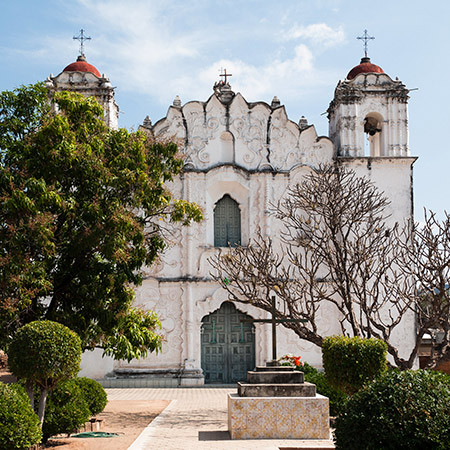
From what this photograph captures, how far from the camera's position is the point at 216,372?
19484mm

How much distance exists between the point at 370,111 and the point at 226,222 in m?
6.33

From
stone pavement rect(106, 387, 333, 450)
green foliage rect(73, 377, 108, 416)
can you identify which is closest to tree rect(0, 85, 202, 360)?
green foliage rect(73, 377, 108, 416)

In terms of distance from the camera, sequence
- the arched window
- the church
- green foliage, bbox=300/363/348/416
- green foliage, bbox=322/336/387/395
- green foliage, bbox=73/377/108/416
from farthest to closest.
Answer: the arched window, the church, green foliage, bbox=300/363/348/416, green foliage, bbox=73/377/108/416, green foliage, bbox=322/336/387/395

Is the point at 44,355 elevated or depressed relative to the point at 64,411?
elevated

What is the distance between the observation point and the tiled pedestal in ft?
30.9

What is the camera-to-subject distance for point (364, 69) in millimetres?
21781

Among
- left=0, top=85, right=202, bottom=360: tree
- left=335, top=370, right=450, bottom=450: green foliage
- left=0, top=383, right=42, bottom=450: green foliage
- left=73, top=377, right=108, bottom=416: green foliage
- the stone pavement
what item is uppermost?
left=0, top=85, right=202, bottom=360: tree

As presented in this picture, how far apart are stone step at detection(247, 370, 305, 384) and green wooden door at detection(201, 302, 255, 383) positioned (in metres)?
9.68

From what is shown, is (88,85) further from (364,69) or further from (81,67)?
(364,69)

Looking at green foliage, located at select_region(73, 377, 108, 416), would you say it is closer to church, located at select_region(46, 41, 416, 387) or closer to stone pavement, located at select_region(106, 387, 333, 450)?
stone pavement, located at select_region(106, 387, 333, 450)

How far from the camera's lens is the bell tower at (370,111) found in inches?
824

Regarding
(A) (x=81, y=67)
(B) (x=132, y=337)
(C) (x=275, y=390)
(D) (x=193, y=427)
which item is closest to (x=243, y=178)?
(A) (x=81, y=67)

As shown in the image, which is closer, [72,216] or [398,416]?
[398,416]

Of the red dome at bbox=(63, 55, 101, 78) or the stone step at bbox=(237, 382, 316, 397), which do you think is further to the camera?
the red dome at bbox=(63, 55, 101, 78)
